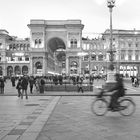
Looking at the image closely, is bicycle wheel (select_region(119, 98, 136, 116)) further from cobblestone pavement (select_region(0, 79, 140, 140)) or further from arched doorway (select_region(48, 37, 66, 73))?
arched doorway (select_region(48, 37, 66, 73))

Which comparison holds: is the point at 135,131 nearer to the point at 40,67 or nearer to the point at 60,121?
the point at 60,121

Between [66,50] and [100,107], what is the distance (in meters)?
77.0

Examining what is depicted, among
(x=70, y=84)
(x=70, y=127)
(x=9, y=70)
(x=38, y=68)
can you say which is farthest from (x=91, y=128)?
(x=9, y=70)

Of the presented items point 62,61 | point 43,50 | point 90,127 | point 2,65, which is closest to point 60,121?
point 90,127

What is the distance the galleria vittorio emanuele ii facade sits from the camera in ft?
290

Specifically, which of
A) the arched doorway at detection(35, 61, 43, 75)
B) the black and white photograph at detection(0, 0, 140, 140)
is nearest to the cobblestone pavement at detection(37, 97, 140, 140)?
the black and white photograph at detection(0, 0, 140, 140)

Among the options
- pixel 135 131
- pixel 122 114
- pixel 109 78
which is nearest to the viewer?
pixel 135 131

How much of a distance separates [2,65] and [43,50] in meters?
26.9

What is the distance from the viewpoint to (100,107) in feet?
37.4

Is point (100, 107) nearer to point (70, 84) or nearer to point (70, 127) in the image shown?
point (70, 127)

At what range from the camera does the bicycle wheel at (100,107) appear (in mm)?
11312

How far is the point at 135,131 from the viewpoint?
8.17 m

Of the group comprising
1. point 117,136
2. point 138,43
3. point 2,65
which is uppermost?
point 138,43

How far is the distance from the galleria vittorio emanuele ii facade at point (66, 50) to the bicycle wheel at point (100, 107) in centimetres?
7571
